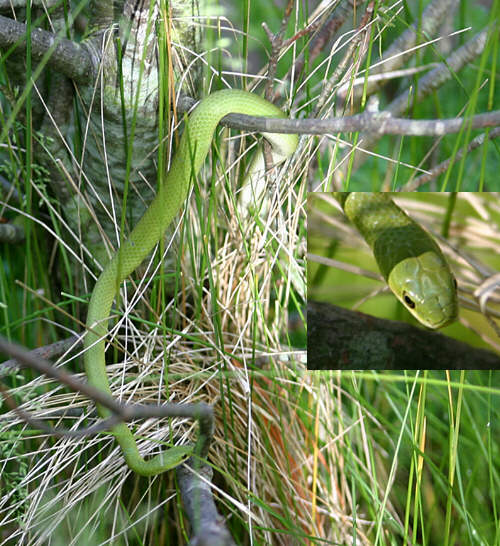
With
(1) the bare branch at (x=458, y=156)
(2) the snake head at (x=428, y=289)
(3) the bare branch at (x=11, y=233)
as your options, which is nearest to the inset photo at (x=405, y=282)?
(2) the snake head at (x=428, y=289)

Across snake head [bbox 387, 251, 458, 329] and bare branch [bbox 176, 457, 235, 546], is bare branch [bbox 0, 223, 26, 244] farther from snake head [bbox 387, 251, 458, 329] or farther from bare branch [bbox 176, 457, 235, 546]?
snake head [bbox 387, 251, 458, 329]

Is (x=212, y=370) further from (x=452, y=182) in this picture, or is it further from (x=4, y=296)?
(x=452, y=182)

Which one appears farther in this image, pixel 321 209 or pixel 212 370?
pixel 212 370

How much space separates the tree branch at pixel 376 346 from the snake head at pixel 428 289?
0.09 feet

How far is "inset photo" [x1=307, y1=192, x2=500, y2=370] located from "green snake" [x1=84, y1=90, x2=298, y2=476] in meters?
0.16

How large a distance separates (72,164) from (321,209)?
0.42 meters

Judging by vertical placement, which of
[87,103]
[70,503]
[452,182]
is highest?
[87,103]

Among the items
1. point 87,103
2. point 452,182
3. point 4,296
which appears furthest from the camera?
point 452,182

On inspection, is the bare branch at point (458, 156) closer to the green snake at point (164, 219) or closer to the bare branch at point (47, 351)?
the green snake at point (164, 219)

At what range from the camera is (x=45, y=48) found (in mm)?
792

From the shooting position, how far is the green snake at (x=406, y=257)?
751mm

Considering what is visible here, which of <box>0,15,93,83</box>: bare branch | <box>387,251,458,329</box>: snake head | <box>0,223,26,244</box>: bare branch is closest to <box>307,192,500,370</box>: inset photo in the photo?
<box>387,251,458,329</box>: snake head

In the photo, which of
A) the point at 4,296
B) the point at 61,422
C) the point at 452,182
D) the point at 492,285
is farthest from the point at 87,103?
the point at 452,182

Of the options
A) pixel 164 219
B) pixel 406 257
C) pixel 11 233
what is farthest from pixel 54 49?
pixel 406 257
